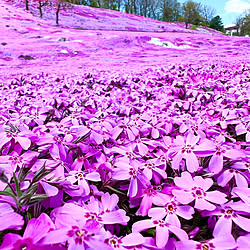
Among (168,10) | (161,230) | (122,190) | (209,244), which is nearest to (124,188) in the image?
(122,190)

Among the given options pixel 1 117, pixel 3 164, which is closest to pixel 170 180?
pixel 3 164

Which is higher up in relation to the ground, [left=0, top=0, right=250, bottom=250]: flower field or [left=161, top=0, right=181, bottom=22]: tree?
[left=161, top=0, right=181, bottom=22]: tree

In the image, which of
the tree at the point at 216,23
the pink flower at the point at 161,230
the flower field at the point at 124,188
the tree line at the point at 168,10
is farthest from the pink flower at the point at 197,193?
the tree at the point at 216,23

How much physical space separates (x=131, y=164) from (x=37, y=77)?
4898 millimetres

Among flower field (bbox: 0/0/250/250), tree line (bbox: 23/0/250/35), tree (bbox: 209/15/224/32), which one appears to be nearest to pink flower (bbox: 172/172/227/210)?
flower field (bbox: 0/0/250/250)

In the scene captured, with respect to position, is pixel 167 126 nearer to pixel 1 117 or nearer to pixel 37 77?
pixel 1 117

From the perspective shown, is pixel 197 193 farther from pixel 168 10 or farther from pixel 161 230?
pixel 168 10

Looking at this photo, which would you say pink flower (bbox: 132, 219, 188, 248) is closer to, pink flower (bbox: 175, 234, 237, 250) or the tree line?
pink flower (bbox: 175, 234, 237, 250)

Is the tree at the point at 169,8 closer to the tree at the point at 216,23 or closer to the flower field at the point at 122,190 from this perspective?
the tree at the point at 216,23

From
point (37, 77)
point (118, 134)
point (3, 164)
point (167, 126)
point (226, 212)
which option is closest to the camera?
point (226, 212)

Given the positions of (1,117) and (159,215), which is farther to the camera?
(1,117)

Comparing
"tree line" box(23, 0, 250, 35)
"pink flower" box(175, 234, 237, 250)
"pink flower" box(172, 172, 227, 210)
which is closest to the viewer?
"pink flower" box(175, 234, 237, 250)

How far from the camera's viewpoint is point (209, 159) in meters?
1.30

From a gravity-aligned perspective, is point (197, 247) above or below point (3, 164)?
below
